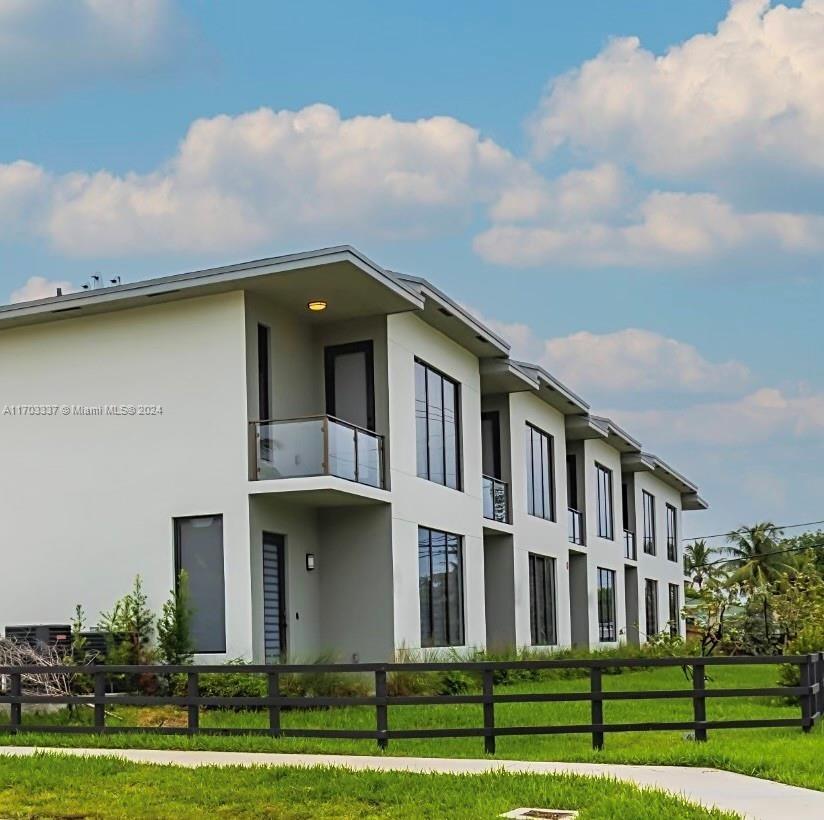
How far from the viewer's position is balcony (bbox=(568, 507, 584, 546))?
123 ft

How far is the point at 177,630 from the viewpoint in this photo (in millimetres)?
20844

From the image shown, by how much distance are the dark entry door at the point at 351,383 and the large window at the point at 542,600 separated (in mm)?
10595

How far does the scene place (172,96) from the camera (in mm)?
23672

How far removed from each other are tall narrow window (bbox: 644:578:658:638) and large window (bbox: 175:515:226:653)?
28.3 m

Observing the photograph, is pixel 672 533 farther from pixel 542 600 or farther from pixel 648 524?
pixel 542 600

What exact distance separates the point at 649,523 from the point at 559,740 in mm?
34551

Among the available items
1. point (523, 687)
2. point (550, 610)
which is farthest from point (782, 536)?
point (523, 687)

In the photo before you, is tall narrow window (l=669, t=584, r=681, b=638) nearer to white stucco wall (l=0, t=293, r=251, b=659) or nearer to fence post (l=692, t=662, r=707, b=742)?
white stucco wall (l=0, t=293, r=251, b=659)

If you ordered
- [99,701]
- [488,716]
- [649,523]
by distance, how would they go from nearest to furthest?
[488,716], [99,701], [649,523]

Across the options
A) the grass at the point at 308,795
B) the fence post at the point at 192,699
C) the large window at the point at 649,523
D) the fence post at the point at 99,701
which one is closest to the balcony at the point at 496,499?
the fence post at the point at 99,701

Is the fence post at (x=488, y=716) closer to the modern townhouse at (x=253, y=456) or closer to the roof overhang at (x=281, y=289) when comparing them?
the modern townhouse at (x=253, y=456)

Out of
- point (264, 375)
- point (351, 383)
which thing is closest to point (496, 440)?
point (351, 383)

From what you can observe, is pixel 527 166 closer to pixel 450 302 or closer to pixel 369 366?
pixel 450 302

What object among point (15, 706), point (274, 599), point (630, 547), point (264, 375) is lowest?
point (15, 706)
